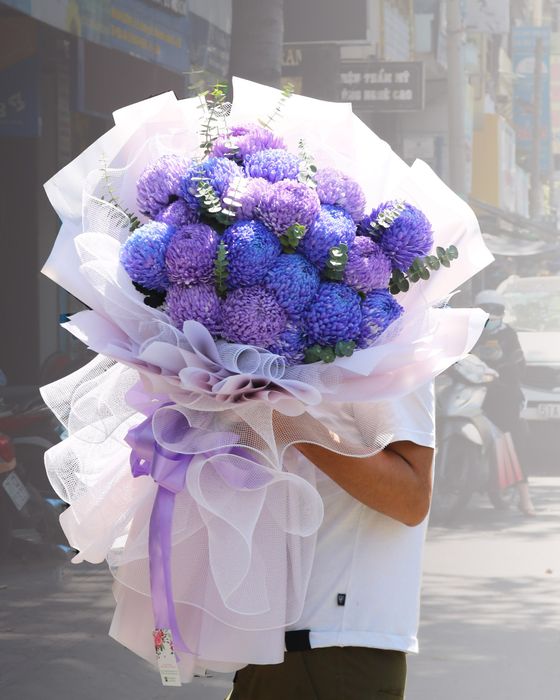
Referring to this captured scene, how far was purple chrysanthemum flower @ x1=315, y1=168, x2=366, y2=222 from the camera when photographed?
7.56ft

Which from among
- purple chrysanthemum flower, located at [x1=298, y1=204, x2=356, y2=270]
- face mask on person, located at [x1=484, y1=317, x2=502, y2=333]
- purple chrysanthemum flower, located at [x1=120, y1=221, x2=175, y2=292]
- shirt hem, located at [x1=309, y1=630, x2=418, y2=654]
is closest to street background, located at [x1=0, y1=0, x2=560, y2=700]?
purple chrysanthemum flower, located at [x1=120, y1=221, x2=175, y2=292]

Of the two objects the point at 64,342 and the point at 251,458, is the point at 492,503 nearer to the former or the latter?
the point at 64,342

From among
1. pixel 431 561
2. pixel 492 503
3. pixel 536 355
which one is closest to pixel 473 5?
pixel 536 355

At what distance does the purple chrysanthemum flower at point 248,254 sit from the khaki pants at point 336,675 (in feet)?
2.14

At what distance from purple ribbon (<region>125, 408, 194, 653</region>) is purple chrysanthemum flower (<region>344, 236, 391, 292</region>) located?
0.40 metres

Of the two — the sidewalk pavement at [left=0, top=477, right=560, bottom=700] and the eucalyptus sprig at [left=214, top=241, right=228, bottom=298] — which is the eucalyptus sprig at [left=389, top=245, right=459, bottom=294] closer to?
the eucalyptus sprig at [left=214, top=241, right=228, bottom=298]

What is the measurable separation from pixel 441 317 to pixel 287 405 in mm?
340

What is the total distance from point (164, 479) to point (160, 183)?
504mm

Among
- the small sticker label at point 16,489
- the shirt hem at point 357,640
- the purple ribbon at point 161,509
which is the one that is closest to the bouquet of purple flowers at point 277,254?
the purple ribbon at point 161,509

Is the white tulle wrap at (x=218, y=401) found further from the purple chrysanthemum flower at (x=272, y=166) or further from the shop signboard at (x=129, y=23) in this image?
the shop signboard at (x=129, y=23)

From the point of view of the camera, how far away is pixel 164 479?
2279 mm

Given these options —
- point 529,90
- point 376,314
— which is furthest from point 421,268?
point 529,90

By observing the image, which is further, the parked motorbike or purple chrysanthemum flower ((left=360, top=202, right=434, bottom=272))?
the parked motorbike

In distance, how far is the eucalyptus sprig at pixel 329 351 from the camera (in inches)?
85.7
